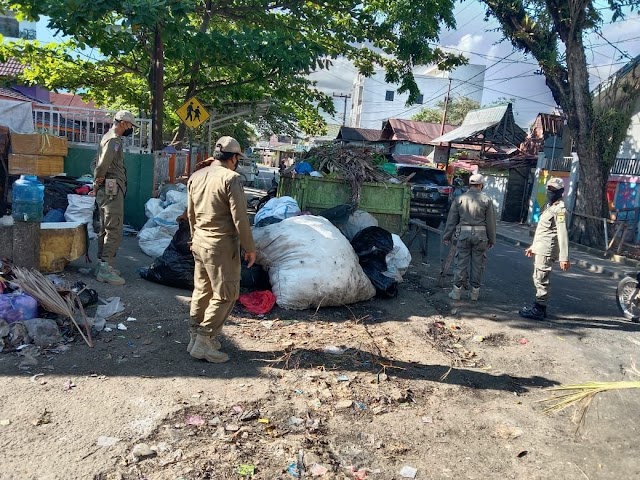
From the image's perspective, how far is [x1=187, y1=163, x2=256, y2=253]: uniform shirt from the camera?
12.7 feet

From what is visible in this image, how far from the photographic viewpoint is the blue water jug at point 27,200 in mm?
5375

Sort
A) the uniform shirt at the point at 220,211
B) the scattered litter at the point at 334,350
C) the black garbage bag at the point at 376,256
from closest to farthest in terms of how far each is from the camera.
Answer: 1. the uniform shirt at the point at 220,211
2. the scattered litter at the point at 334,350
3. the black garbage bag at the point at 376,256

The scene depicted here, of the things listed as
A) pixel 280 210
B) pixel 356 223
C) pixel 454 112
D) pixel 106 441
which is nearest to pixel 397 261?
pixel 356 223

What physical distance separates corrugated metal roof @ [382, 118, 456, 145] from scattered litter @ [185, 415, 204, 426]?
1315 inches

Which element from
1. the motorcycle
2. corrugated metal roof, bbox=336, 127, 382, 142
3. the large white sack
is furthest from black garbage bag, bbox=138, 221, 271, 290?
corrugated metal roof, bbox=336, 127, 382, 142

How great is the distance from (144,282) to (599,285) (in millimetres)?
7437

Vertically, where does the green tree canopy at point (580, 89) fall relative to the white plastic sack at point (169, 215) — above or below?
above

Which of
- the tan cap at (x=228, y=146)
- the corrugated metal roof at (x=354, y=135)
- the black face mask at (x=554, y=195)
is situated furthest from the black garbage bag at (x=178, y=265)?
the corrugated metal roof at (x=354, y=135)

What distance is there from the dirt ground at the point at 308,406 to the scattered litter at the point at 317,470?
1 centimetres

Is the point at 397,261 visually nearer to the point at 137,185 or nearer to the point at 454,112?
the point at 137,185

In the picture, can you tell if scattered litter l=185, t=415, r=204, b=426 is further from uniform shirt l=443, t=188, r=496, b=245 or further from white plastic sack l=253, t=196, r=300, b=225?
uniform shirt l=443, t=188, r=496, b=245

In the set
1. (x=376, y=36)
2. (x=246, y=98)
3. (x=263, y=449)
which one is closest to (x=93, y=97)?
(x=246, y=98)

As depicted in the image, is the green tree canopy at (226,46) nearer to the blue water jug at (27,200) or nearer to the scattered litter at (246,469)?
the blue water jug at (27,200)

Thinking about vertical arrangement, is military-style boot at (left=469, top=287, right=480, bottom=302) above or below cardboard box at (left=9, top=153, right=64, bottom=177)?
below
